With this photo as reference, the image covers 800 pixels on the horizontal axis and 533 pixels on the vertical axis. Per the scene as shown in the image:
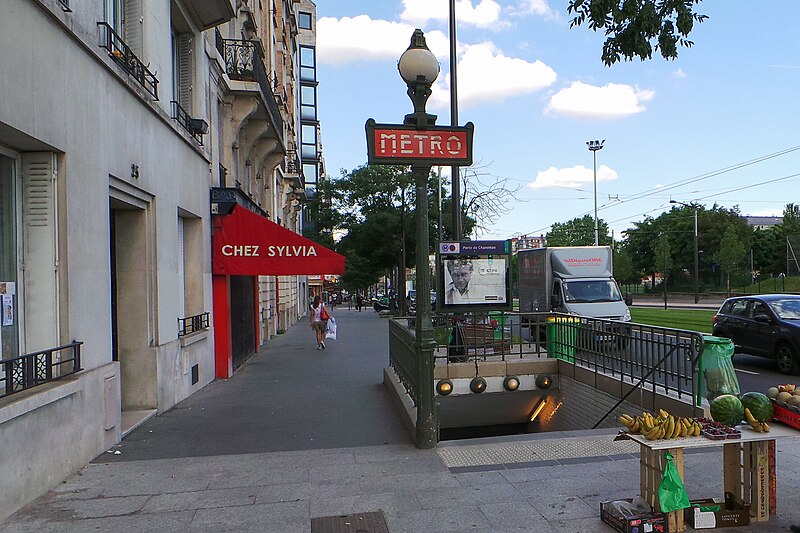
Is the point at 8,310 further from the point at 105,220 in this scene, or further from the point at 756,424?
the point at 756,424

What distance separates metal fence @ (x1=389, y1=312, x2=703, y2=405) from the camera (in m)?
8.05

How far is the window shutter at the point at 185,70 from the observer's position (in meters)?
11.8

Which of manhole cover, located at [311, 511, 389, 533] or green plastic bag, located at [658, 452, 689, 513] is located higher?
green plastic bag, located at [658, 452, 689, 513]

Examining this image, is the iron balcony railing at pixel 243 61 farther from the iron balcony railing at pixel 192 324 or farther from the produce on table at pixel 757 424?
the produce on table at pixel 757 424

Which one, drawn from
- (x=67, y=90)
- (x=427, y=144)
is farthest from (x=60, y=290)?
(x=427, y=144)

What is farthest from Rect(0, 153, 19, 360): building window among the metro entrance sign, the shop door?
the shop door

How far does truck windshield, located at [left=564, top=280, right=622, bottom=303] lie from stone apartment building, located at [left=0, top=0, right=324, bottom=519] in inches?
390

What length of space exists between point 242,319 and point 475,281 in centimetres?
612

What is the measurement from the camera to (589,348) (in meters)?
10.7

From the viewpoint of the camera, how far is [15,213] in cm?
601

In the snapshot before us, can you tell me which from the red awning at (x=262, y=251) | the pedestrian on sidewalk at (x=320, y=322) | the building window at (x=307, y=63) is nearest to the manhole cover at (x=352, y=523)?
the red awning at (x=262, y=251)

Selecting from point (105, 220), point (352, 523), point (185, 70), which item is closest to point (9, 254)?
point (105, 220)

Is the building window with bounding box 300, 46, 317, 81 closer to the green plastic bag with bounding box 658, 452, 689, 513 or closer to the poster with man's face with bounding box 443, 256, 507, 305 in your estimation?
the poster with man's face with bounding box 443, 256, 507, 305

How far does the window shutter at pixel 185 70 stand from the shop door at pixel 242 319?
14.5 ft
